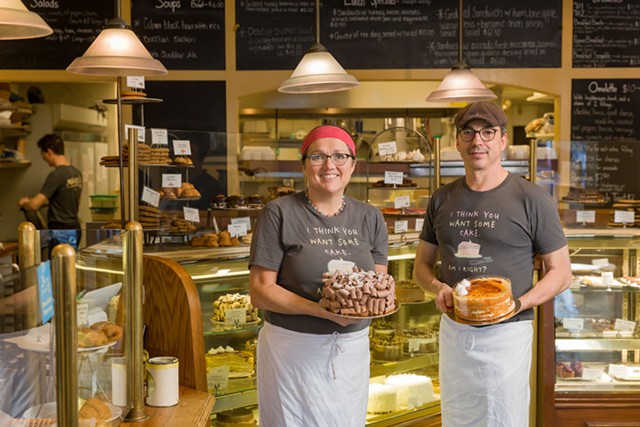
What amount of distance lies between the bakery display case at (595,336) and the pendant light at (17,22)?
2.58 metres

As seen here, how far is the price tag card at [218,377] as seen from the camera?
382 cm

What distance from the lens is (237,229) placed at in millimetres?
4367

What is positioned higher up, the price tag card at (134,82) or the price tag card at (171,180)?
the price tag card at (134,82)

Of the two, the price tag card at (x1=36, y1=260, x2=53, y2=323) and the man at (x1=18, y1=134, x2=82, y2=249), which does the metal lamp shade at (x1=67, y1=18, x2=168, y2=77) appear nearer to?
the price tag card at (x1=36, y1=260, x2=53, y2=323)

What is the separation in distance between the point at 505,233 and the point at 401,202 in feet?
6.83

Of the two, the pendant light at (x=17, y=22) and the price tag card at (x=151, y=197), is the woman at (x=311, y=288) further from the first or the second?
the price tag card at (x=151, y=197)

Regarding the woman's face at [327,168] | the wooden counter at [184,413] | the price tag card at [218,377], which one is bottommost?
the price tag card at [218,377]

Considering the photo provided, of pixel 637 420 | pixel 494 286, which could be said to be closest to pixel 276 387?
pixel 494 286

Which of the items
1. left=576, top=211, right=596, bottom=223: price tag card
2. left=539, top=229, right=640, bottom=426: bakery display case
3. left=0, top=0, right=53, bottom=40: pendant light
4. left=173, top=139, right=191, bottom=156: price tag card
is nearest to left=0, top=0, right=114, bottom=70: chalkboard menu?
left=173, top=139, right=191, bottom=156: price tag card

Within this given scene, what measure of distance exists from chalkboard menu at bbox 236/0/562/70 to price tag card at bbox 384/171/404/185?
150cm

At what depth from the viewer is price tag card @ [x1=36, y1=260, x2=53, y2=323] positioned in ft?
4.85

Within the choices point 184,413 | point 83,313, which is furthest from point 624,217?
point 83,313

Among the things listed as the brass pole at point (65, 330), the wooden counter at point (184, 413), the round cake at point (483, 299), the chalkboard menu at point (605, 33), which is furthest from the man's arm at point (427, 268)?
the chalkboard menu at point (605, 33)

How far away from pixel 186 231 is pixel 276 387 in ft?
5.94
